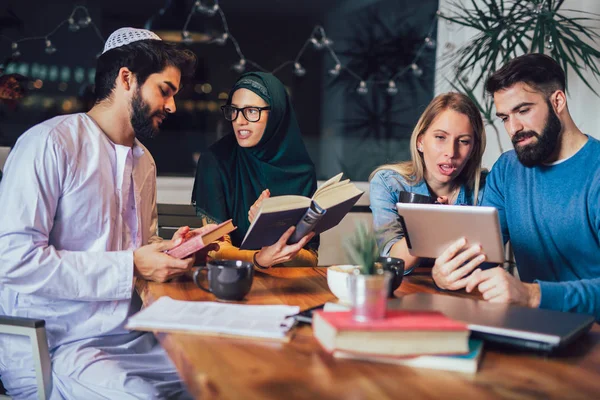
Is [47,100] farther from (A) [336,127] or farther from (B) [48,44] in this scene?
(A) [336,127]

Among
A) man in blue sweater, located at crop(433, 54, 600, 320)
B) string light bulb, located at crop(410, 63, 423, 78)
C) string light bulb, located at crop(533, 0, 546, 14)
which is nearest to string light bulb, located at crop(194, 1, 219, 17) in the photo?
string light bulb, located at crop(410, 63, 423, 78)

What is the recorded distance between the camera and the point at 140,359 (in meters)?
1.71

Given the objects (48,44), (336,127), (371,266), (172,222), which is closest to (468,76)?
(336,127)

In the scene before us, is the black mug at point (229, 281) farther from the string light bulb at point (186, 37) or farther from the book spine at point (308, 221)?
the string light bulb at point (186, 37)

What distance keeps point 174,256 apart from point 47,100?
2515mm

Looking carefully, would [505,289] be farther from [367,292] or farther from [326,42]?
[326,42]

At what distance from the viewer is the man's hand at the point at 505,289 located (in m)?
1.38

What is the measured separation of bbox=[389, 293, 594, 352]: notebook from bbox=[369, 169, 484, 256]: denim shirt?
2.98 feet

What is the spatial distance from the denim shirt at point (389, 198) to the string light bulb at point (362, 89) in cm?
187

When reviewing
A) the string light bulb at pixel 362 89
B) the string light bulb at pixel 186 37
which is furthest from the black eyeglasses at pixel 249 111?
the string light bulb at pixel 362 89

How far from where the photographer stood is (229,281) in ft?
4.48

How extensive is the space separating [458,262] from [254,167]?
1254mm

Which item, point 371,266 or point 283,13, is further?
point 283,13

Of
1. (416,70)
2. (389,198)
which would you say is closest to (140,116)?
(389,198)
